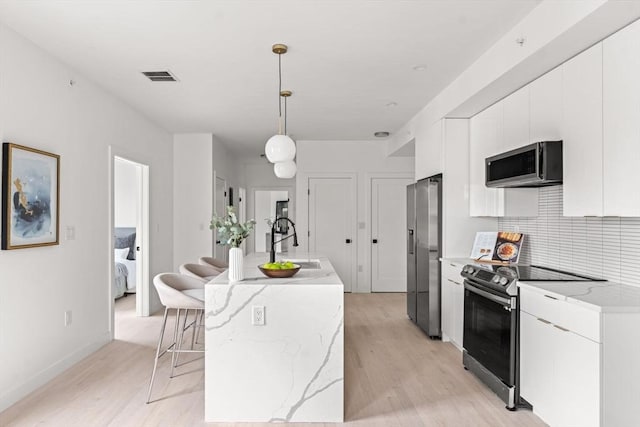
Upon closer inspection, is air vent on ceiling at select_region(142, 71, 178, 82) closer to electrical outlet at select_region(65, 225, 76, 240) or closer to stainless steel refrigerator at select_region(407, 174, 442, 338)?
electrical outlet at select_region(65, 225, 76, 240)

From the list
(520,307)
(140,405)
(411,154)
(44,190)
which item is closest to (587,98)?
(520,307)

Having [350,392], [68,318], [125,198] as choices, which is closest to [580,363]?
[350,392]

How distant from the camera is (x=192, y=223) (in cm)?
641

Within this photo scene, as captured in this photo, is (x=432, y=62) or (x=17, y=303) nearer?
(x=17, y=303)

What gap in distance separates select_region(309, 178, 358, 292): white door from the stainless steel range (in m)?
3.65

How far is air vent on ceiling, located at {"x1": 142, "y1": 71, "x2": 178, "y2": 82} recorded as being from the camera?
3740 mm

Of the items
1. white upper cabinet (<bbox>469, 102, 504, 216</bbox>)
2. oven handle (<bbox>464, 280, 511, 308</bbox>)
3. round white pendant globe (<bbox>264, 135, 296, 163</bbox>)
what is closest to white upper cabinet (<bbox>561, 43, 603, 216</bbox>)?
oven handle (<bbox>464, 280, 511, 308</bbox>)

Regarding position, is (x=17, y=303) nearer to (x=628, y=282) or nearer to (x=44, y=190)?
(x=44, y=190)

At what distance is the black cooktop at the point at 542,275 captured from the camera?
283cm

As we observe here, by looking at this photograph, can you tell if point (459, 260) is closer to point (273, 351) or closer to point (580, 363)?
point (580, 363)

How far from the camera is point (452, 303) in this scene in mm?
4180

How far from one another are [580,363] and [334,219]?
5.11 metres

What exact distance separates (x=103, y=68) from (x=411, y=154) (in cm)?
462

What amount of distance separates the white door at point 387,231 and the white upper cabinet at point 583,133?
14.3ft
